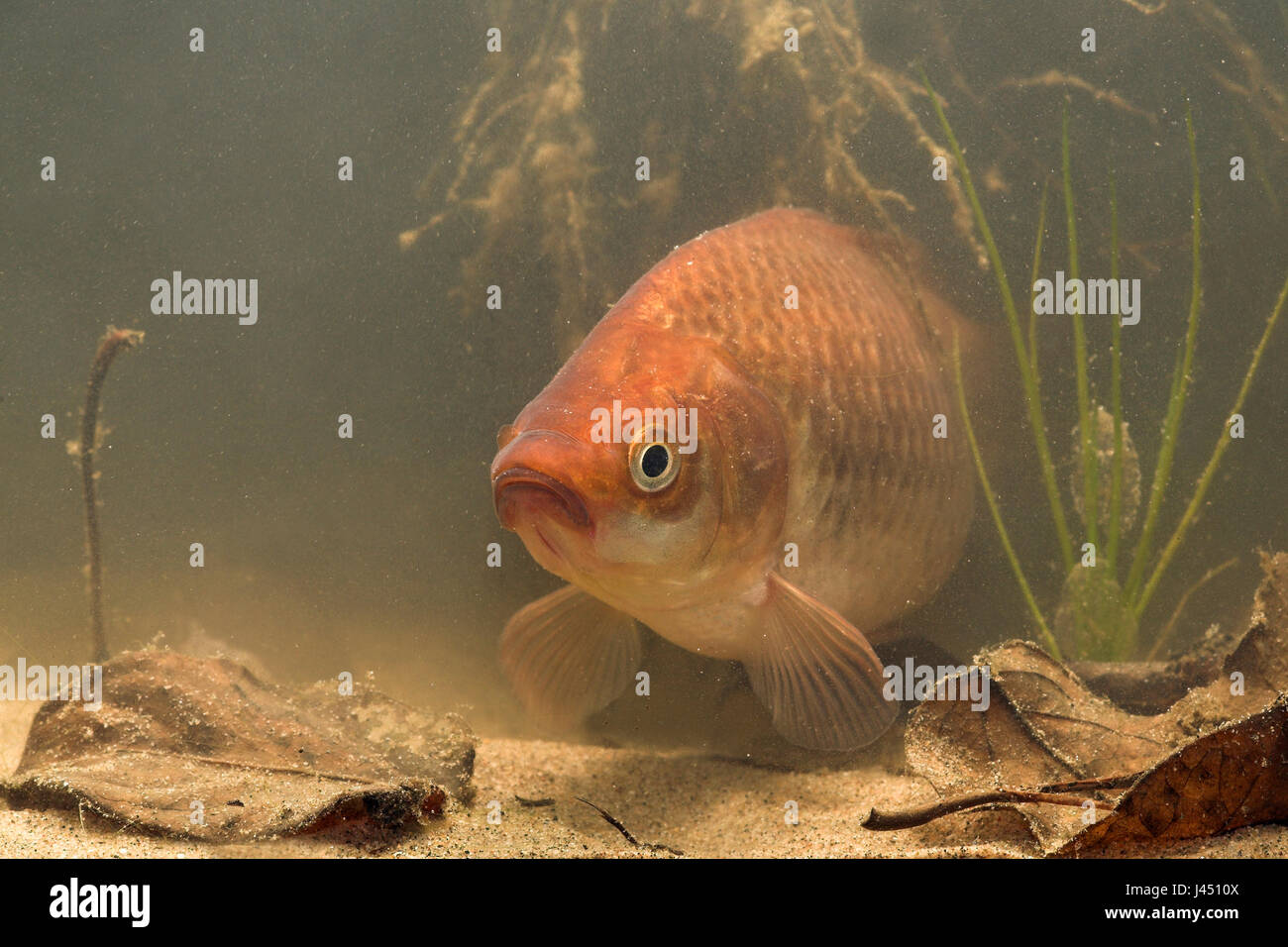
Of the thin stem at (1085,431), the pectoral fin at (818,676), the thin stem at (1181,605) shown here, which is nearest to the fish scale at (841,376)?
the pectoral fin at (818,676)

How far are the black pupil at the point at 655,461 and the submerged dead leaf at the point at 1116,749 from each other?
1186mm

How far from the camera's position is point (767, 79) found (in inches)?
191

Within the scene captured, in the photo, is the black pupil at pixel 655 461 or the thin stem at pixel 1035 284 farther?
the thin stem at pixel 1035 284

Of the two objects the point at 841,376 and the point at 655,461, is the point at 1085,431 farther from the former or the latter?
the point at 655,461

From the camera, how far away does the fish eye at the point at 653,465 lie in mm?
2646

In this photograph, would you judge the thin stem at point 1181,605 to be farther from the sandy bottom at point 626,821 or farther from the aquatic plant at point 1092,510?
the sandy bottom at point 626,821

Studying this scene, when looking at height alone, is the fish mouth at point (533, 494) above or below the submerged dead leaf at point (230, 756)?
above

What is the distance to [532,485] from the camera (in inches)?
101

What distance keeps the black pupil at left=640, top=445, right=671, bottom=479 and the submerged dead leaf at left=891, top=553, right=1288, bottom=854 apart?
3.89 feet

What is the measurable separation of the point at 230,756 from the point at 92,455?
240 cm

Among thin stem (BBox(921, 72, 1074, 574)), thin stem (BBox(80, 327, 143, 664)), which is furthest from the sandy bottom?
thin stem (BBox(921, 72, 1074, 574))

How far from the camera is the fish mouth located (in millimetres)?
2523

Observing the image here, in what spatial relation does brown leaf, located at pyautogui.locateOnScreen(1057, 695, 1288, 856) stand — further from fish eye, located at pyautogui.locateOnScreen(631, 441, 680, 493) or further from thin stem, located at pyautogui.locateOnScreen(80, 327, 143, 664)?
thin stem, located at pyautogui.locateOnScreen(80, 327, 143, 664)
